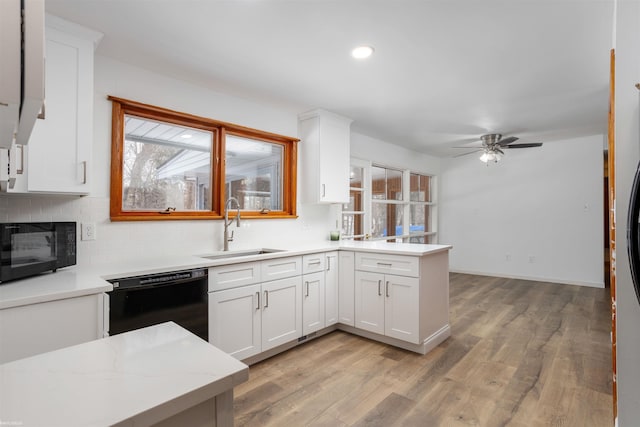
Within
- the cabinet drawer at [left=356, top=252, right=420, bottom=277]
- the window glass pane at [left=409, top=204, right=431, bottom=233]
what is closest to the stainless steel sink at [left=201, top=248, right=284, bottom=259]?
the cabinet drawer at [left=356, top=252, right=420, bottom=277]

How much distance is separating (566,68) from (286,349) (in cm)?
334

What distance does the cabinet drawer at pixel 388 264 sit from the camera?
2850 mm

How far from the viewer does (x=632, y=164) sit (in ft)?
4.63

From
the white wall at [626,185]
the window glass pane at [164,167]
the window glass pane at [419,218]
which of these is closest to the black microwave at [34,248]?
the window glass pane at [164,167]

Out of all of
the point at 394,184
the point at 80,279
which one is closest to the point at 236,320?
the point at 80,279

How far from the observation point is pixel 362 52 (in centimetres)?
235

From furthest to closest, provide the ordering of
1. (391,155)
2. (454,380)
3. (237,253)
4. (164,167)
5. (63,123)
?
(391,155) < (237,253) < (164,167) < (454,380) < (63,123)

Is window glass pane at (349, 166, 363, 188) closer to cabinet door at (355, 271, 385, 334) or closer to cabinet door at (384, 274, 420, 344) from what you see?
cabinet door at (355, 271, 385, 334)

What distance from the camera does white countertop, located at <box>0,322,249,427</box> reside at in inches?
22.2

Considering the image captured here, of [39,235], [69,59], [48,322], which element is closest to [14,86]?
[48,322]

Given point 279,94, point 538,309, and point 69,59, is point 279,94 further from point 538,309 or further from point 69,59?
point 538,309

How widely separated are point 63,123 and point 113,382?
1.88 m

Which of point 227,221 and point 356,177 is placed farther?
point 356,177

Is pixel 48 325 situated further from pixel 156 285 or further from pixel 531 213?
pixel 531 213
